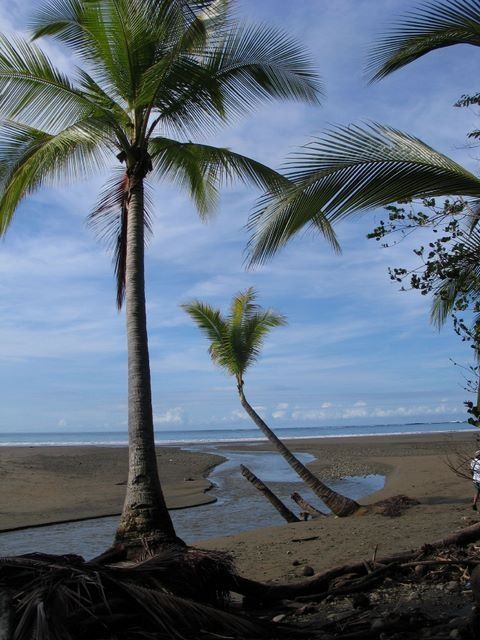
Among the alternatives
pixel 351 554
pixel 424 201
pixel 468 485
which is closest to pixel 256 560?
pixel 351 554

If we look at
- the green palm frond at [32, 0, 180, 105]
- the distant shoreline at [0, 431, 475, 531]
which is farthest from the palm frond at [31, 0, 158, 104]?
the distant shoreline at [0, 431, 475, 531]

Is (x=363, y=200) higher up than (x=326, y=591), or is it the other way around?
(x=363, y=200)

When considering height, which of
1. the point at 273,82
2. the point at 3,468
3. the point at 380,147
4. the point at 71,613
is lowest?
the point at 3,468

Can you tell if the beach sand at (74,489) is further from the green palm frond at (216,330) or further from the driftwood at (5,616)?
the driftwood at (5,616)

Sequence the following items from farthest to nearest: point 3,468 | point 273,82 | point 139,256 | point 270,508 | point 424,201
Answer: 1. point 3,468
2. point 270,508
3. point 273,82
4. point 139,256
5. point 424,201

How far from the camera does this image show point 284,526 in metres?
10.7

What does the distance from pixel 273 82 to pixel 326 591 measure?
7897 millimetres

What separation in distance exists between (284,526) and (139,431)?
364 centimetres

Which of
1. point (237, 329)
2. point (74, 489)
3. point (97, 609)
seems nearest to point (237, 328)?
point (237, 329)

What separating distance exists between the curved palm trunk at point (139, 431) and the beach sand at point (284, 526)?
130 centimetres

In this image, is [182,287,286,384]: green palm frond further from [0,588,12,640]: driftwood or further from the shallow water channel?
[0,588,12,640]: driftwood

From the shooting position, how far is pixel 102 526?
13.4m

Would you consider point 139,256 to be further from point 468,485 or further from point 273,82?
point 468,485

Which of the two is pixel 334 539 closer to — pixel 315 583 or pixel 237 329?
pixel 315 583
